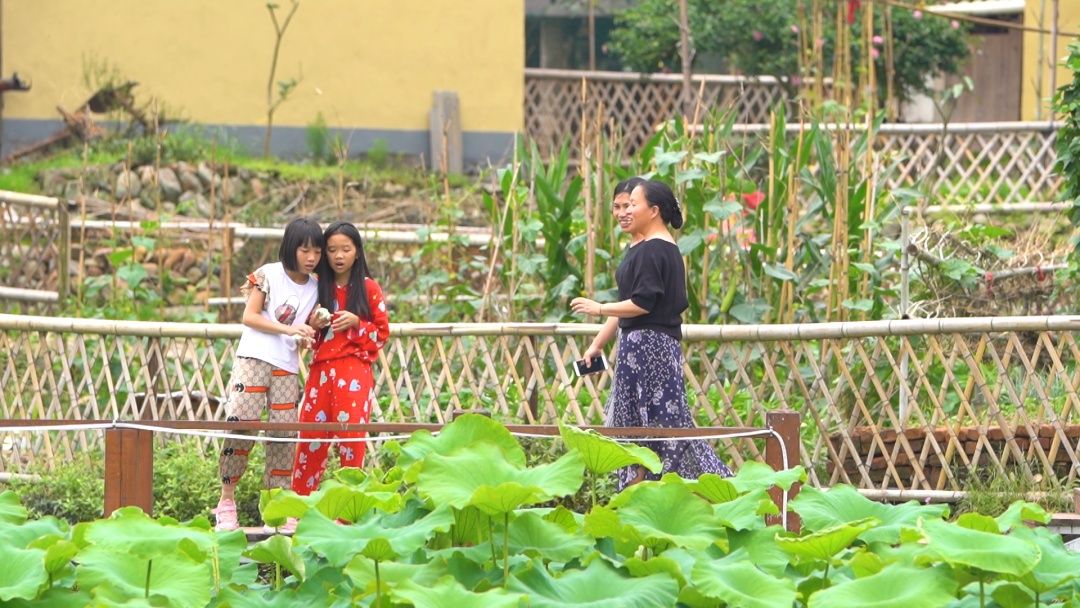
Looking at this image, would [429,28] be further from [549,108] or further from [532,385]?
[532,385]

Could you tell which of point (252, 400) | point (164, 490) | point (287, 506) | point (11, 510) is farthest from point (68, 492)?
point (287, 506)

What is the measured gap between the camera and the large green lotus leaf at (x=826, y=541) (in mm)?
2893

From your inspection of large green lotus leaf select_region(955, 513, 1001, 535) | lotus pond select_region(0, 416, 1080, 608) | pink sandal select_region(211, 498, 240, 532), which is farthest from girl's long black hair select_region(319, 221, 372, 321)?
large green lotus leaf select_region(955, 513, 1001, 535)

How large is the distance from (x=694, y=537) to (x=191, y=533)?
33.1 inches

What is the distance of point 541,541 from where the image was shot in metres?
2.93

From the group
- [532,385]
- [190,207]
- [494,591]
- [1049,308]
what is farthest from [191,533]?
[190,207]

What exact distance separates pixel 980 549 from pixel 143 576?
1333mm

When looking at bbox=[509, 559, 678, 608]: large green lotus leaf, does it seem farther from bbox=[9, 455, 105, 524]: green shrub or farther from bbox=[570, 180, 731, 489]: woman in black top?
bbox=[9, 455, 105, 524]: green shrub

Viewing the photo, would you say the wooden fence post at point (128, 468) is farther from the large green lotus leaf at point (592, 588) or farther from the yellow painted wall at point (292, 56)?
the yellow painted wall at point (292, 56)

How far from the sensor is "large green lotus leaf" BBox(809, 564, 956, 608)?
A: 2.65 meters

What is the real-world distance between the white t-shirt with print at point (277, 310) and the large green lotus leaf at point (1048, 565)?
2.69 m

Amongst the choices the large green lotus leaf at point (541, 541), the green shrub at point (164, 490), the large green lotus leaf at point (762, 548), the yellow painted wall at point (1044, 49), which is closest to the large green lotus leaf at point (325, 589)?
the large green lotus leaf at point (541, 541)

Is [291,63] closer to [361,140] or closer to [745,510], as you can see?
[361,140]

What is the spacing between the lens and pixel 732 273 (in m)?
6.49
